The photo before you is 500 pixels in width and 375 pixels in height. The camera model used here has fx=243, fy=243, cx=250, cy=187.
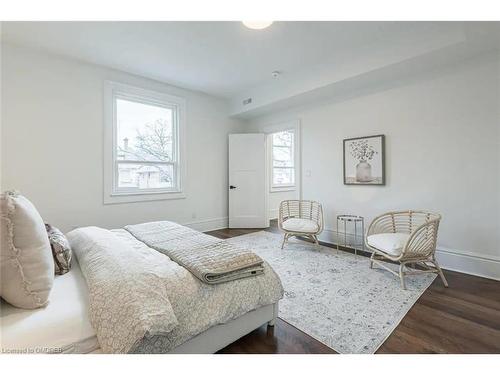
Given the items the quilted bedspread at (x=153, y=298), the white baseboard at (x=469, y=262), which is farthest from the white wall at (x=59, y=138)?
the white baseboard at (x=469, y=262)

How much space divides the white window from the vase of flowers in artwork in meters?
2.90

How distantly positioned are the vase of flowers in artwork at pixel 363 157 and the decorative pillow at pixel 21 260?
11.7ft

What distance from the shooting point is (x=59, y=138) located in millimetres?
3203

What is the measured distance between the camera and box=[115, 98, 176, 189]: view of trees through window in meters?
3.79

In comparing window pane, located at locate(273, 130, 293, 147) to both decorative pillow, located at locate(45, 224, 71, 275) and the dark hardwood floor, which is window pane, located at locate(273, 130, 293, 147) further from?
decorative pillow, located at locate(45, 224, 71, 275)

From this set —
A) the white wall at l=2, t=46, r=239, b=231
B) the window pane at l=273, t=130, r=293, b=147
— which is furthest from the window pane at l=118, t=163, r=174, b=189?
the window pane at l=273, t=130, r=293, b=147

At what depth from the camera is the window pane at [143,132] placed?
379 centimetres

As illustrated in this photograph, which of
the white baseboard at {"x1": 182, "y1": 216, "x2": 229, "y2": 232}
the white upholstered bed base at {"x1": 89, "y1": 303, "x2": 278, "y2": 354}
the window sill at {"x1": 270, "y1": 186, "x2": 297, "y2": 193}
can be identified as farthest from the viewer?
the window sill at {"x1": 270, "y1": 186, "x2": 297, "y2": 193}

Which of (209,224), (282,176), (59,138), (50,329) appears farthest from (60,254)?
(282,176)

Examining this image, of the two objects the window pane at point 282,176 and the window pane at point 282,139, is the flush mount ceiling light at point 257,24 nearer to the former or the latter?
the window pane at point 282,139

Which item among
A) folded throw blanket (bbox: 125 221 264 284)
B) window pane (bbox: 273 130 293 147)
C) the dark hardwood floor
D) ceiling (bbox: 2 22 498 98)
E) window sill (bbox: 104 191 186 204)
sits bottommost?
the dark hardwood floor

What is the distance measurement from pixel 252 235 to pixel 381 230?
6.83 feet

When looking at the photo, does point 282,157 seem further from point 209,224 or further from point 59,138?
point 59,138

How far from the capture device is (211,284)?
135cm
